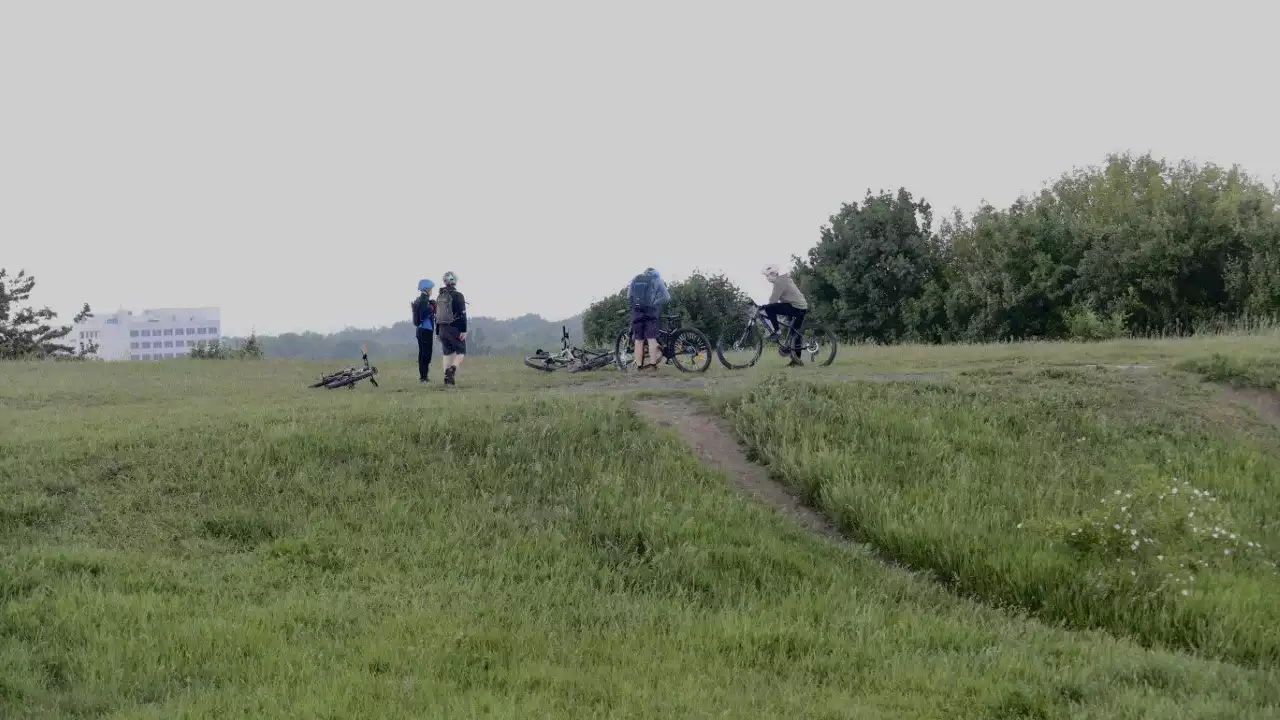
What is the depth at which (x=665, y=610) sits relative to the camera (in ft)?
21.8

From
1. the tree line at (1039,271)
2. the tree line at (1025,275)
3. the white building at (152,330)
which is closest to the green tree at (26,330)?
the tree line at (1025,275)

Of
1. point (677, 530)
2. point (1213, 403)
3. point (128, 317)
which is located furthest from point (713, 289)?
point (128, 317)

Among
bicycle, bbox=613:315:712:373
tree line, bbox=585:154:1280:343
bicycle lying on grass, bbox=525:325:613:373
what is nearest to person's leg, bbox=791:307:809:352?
bicycle, bbox=613:315:712:373

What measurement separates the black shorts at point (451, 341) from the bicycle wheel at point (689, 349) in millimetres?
4162

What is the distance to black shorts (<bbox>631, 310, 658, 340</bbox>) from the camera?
17688 mm

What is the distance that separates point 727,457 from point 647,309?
24.2ft

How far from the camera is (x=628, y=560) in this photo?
307 inches

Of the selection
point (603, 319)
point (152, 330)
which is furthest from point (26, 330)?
point (152, 330)

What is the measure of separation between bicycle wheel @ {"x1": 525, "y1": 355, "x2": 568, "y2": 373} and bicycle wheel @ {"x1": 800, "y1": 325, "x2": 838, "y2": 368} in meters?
5.28

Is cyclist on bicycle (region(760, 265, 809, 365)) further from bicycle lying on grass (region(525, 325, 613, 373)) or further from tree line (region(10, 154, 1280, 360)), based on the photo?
tree line (region(10, 154, 1280, 360))

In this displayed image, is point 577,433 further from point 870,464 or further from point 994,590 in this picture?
point 994,590

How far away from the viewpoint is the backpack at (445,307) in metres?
16.7

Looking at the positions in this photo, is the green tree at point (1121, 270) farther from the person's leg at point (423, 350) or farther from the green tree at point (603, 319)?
the person's leg at point (423, 350)

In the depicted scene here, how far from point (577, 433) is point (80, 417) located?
7523 mm
